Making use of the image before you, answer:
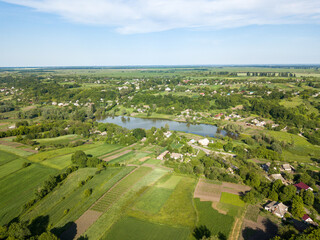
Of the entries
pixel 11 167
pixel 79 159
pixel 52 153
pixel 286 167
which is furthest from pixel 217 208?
pixel 11 167

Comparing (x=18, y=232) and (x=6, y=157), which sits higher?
(x=18, y=232)

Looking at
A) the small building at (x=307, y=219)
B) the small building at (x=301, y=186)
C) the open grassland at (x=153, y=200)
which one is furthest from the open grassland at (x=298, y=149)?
the open grassland at (x=153, y=200)

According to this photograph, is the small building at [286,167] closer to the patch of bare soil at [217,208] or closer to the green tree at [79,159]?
the patch of bare soil at [217,208]

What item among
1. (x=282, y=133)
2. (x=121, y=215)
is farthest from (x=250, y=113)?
(x=121, y=215)

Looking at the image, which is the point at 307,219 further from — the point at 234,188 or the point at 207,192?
the point at 207,192

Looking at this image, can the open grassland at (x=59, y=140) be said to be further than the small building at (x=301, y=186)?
Yes

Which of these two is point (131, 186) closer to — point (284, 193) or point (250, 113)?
point (284, 193)
